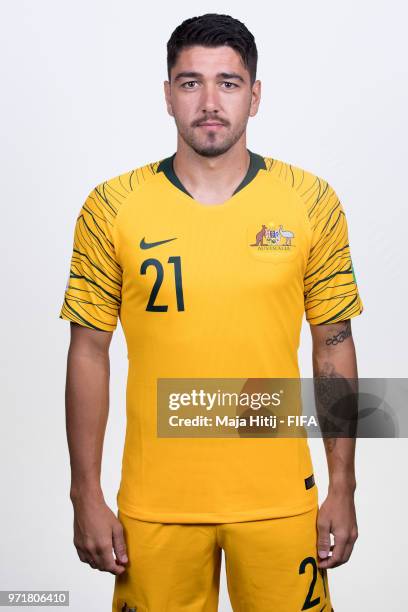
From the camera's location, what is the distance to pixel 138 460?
12.2ft

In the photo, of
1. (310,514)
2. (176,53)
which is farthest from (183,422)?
(176,53)

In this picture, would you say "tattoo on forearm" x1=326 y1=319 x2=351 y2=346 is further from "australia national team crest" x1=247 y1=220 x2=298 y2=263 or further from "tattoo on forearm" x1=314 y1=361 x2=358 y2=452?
"australia national team crest" x1=247 y1=220 x2=298 y2=263

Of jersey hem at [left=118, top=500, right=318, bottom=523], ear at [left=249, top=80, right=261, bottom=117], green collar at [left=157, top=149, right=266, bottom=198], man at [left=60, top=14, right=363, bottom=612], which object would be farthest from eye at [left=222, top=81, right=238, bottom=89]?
jersey hem at [left=118, top=500, right=318, bottom=523]

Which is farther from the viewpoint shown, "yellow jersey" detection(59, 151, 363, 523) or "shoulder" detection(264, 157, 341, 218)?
"shoulder" detection(264, 157, 341, 218)

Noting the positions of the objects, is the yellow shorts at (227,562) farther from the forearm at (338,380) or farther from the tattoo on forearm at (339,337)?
the tattoo on forearm at (339,337)

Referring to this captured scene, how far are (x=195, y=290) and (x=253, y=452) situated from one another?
46 cm

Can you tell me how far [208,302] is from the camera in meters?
3.61

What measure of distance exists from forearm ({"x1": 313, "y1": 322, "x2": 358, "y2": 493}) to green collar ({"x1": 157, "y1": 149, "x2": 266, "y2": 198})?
457 millimetres

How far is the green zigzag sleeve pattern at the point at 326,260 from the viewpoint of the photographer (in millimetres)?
3725

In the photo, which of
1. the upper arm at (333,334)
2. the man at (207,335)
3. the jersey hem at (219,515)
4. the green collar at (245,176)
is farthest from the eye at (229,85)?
the jersey hem at (219,515)

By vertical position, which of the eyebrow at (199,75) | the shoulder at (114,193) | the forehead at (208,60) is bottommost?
the shoulder at (114,193)

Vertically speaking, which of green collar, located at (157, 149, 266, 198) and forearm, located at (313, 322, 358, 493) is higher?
green collar, located at (157, 149, 266, 198)

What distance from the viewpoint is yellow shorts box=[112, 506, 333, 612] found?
11.9ft

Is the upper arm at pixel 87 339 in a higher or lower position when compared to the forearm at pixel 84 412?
higher
